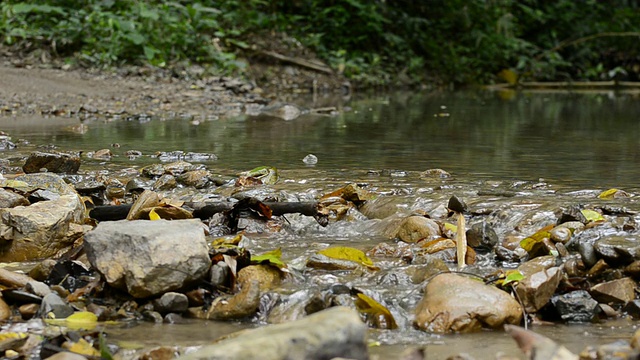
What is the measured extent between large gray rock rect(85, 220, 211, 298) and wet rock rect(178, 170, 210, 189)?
1745mm

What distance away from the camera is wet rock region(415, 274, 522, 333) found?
2.54 metres

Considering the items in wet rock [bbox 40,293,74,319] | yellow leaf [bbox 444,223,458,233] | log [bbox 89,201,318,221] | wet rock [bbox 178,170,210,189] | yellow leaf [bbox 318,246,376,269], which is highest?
wet rock [bbox 178,170,210,189]

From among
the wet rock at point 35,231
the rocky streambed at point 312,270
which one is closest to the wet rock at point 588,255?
the rocky streambed at point 312,270

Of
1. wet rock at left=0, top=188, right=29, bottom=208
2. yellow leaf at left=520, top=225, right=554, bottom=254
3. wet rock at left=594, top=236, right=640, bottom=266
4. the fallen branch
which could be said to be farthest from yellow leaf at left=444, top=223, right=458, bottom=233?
the fallen branch

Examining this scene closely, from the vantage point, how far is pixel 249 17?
1602 cm

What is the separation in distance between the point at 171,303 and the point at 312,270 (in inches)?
25.3

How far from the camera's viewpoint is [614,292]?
275 centimetres

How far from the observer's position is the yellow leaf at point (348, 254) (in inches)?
123

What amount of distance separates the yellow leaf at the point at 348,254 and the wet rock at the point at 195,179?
156 cm

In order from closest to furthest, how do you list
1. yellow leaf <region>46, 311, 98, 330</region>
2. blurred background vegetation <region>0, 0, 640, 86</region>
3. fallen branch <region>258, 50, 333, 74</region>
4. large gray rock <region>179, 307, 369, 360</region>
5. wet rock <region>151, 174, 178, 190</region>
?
large gray rock <region>179, 307, 369, 360</region> → yellow leaf <region>46, 311, 98, 330</region> → wet rock <region>151, 174, 178, 190</region> → blurred background vegetation <region>0, 0, 640, 86</region> → fallen branch <region>258, 50, 333, 74</region>

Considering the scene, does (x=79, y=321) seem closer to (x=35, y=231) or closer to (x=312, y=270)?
(x=35, y=231)

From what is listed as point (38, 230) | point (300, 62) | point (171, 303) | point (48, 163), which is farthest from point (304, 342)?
point (300, 62)

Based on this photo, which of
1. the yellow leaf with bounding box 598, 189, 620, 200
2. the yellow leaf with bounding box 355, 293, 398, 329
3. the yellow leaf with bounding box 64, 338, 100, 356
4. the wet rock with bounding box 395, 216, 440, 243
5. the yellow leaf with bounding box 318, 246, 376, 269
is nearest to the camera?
the yellow leaf with bounding box 64, 338, 100, 356

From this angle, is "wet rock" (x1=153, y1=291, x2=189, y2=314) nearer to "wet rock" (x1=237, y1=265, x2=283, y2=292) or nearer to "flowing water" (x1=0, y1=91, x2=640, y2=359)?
"flowing water" (x1=0, y1=91, x2=640, y2=359)
